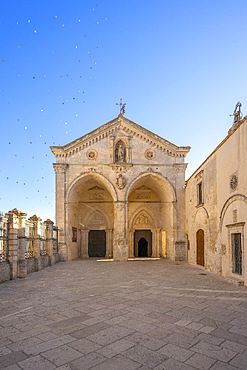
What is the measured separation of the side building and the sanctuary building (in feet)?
0.15

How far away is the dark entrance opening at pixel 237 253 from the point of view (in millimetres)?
10758

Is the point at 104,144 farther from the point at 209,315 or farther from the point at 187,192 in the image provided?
Result: the point at 209,315

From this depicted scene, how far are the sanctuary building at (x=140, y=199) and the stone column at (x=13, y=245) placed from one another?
855 centimetres

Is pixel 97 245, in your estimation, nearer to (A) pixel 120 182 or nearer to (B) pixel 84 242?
(B) pixel 84 242

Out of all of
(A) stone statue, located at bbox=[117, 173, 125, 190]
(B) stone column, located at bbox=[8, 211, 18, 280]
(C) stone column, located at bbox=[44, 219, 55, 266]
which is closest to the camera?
(B) stone column, located at bbox=[8, 211, 18, 280]

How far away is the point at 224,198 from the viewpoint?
39.9 ft

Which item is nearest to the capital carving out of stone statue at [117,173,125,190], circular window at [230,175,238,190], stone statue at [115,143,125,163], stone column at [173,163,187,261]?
stone statue at [115,143,125,163]

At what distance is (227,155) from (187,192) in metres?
8.28

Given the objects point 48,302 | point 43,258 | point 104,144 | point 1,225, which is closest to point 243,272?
point 48,302

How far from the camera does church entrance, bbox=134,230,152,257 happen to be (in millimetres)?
24766

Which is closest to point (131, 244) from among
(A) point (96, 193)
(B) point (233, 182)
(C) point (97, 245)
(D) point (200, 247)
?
(C) point (97, 245)

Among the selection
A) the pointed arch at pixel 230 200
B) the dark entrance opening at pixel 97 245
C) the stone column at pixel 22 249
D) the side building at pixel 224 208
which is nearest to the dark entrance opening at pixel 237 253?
the side building at pixel 224 208

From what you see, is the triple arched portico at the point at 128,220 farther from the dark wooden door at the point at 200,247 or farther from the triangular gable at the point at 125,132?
the dark wooden door at the point at 200,247

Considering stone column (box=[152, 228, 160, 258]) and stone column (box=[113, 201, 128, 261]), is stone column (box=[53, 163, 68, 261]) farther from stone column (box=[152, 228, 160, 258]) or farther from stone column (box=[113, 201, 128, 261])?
stone column (box=[152, 228, 160, 258])
